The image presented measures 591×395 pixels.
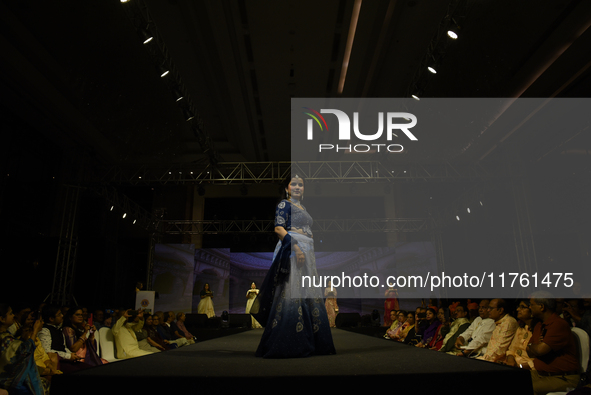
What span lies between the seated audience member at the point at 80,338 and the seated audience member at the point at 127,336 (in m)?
0.36

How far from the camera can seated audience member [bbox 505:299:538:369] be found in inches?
123

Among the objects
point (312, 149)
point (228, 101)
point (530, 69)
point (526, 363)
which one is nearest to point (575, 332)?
point (526, 363)

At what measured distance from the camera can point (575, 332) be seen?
8.70ft

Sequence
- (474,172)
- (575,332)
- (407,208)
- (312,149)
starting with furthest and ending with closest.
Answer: (407,208), (312,149), (474,172), (575,332)

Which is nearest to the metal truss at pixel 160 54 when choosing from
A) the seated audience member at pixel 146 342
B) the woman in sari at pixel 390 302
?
the seated audience member at pixel 146 342

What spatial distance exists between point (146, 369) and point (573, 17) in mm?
6292

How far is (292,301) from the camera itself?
2230mm

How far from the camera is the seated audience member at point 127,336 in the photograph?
4.20m

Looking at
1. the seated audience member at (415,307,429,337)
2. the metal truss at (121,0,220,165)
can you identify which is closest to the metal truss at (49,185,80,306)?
the metal truss at (121,0,220,165)

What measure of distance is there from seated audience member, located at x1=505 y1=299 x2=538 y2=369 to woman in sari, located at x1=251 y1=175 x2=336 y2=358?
5.88ft

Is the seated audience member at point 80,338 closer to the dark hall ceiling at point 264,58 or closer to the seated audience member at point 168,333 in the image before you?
the seated audience member at point 168,333

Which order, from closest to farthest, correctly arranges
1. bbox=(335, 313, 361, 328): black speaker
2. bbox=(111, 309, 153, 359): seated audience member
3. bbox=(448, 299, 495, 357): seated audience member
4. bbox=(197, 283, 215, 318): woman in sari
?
bbox=(448, 299, 495, 357): seated audience member → bbox=(111, 309, 153, 359): seated audience member → bbox=(335, 313, 361, 328): black speaker → bbox=(197, 283, 215, 318): woman in sari

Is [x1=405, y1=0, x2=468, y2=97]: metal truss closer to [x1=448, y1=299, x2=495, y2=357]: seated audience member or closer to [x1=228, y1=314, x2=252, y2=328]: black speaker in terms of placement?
[x1=448, y1=299, x2=495, y2=357]: seated audience member

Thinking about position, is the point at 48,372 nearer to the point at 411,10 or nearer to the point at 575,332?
the point at 575,332
